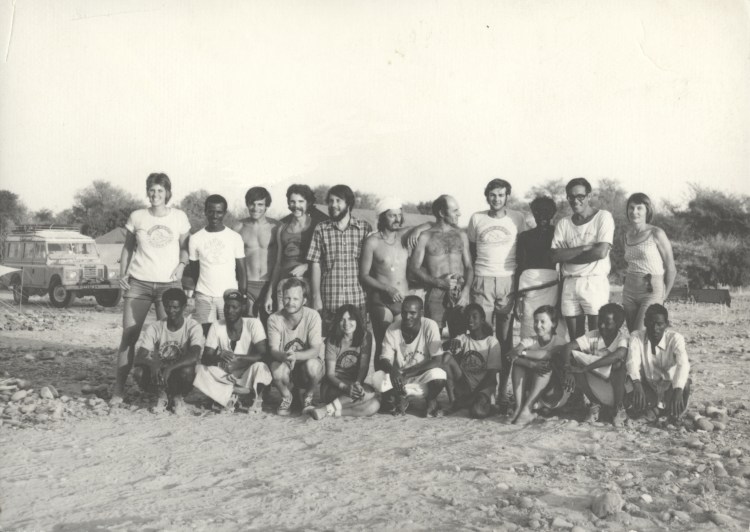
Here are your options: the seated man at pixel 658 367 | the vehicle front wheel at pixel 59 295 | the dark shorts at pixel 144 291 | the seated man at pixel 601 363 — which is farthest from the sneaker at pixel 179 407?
the vehicle front wheel at pixel 59 295

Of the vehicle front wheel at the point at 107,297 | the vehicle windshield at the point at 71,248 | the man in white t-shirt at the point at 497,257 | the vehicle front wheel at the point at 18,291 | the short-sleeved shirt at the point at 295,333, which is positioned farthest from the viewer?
the vehicle windshield at the point at 71,248

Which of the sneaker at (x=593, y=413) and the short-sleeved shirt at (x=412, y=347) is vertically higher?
the short-sleeved shirt at (x=412, y=347)

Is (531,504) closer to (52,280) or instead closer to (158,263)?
(158,263)

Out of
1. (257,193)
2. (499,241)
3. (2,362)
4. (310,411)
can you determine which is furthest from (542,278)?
(2,362)

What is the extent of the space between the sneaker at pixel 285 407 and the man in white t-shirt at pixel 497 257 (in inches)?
67.3

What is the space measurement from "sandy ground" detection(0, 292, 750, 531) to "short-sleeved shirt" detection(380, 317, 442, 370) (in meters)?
0.46

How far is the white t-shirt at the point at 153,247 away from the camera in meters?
5.77

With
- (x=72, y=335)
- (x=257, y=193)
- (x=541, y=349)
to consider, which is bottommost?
(x=72, y=335)

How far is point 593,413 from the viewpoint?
514 cm

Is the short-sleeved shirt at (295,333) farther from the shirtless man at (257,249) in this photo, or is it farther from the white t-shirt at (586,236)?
the white t-shirt at (586,236)

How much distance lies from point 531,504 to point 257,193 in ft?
11.9

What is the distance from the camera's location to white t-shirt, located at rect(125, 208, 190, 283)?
5766mm

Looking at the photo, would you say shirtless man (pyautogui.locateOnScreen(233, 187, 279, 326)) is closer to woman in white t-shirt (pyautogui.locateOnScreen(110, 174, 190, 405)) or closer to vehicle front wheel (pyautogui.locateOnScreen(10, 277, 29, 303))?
woman in white t-shirt (pyautogui.locateOnScreen(110, 174, 190, 405))

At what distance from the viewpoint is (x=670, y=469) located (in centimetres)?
409
